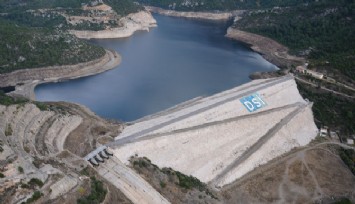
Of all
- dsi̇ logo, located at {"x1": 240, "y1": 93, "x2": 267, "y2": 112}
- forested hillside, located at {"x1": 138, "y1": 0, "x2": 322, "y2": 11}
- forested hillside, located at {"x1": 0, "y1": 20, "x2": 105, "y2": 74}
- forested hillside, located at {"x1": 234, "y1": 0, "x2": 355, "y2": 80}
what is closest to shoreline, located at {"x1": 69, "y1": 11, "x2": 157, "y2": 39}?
forested hillside, located at {"x1": 0, "y1": 20, "x2": 105, "y2": 74}

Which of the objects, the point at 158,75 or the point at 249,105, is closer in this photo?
the point at 249,105

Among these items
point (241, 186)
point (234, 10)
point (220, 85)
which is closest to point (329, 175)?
point (241, 186)

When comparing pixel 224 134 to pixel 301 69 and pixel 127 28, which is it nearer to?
pixel 301 69

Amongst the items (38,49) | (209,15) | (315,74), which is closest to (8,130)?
(38,49)

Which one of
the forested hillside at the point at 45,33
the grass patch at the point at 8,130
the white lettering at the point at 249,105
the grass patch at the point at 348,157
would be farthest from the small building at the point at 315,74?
the grass patch at the point at 8,130

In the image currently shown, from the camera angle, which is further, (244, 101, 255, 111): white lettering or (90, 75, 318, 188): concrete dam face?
(244, 101, 255, 111): white lettering

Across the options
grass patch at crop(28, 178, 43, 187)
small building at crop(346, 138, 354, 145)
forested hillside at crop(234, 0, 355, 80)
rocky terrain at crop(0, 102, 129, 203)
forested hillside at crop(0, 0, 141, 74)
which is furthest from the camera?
forested hillside at crop(234, 0, 355, 80)

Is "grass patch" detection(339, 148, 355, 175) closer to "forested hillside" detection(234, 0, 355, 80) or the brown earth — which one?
the brown earth
